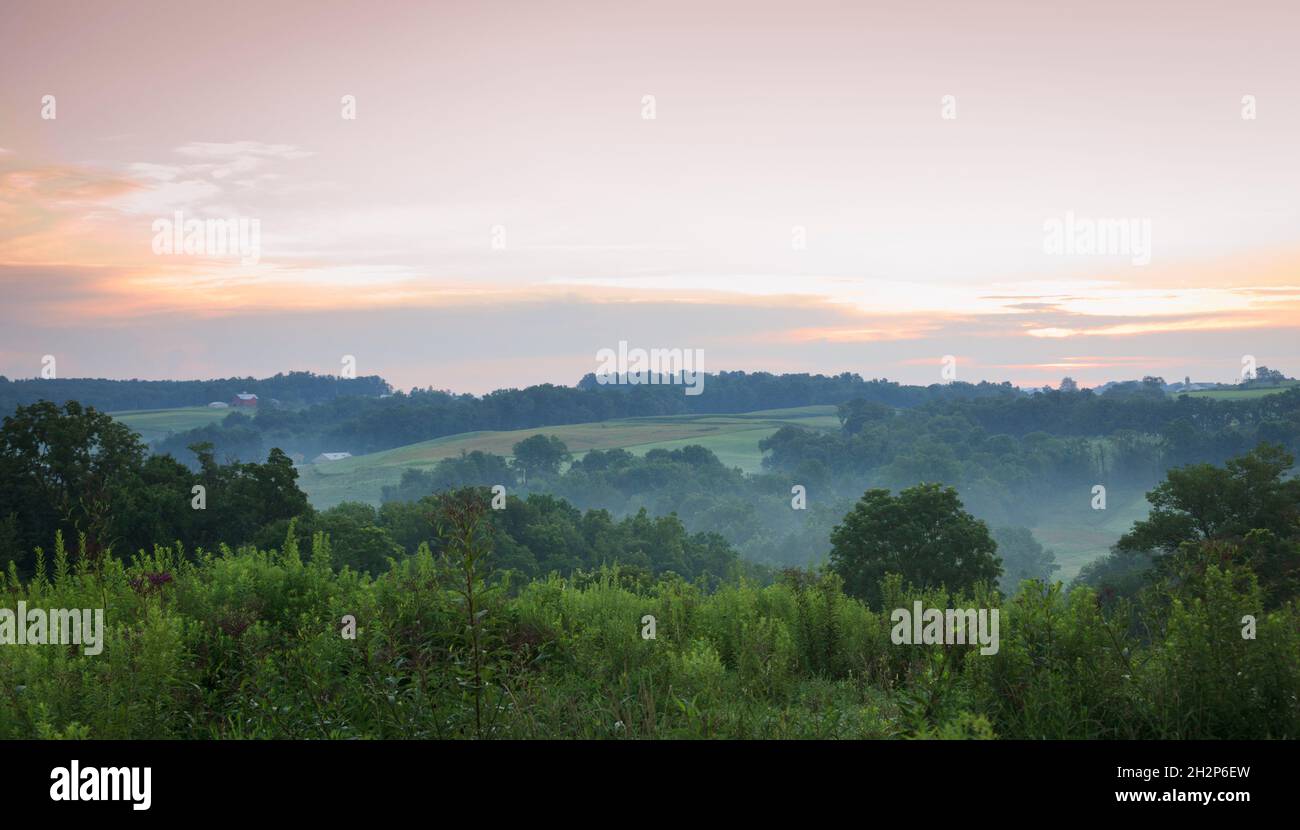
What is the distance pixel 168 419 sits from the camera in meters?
126

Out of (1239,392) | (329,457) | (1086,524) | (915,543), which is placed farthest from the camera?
(1239,392)

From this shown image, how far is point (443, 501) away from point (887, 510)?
35.0m

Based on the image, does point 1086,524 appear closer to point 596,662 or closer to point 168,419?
point 168,419

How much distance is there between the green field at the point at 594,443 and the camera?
116 meters

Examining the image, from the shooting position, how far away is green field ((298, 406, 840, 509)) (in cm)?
11569

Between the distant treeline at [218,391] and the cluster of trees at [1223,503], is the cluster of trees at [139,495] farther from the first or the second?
the distant treeline at [218,391]

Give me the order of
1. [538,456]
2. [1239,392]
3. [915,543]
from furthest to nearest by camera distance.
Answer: [1239,392]
[538,456]
[915,543]

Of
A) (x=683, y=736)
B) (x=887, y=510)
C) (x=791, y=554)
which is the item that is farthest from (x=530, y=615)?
(x=791, y=554)

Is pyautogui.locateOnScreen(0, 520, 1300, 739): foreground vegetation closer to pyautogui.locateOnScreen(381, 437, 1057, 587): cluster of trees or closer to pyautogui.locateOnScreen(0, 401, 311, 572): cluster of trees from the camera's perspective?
pyautogui.locateOnScreen(0, 401, 311, 572): cluster of trees

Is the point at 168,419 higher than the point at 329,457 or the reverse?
higher

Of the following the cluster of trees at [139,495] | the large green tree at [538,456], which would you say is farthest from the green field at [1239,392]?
the cluster of trees at [139,495]

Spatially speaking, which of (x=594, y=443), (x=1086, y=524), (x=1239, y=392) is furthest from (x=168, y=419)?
(x=1239, y=392)

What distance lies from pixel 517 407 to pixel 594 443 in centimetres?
2106
